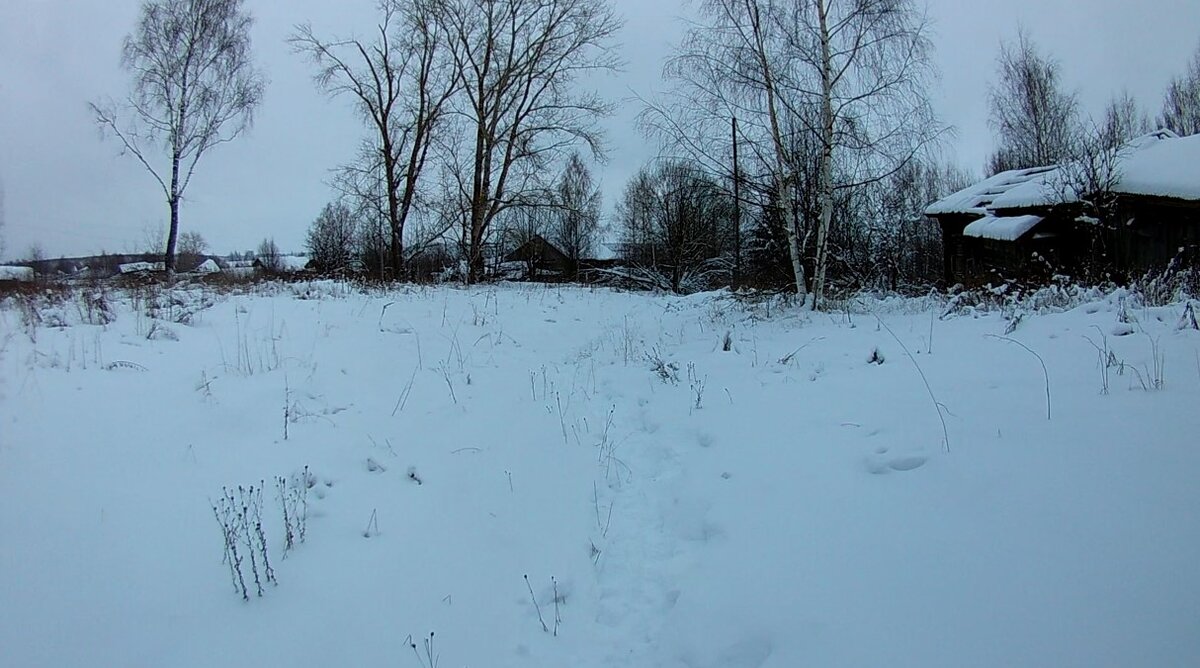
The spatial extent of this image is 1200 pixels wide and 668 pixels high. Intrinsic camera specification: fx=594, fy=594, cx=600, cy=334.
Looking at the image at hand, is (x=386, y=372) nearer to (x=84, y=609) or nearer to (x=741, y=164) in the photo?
Answer: (x=84, y=609)

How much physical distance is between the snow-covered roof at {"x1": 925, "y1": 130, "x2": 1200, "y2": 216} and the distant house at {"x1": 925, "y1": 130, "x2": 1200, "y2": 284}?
1 centimetres

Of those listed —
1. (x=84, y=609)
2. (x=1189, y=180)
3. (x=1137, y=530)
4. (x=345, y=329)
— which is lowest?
(x=84, y=609)

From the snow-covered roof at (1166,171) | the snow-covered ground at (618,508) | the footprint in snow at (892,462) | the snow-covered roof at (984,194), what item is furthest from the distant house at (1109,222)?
the footprint in snow at (892,462)

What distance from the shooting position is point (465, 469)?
4.11 metres

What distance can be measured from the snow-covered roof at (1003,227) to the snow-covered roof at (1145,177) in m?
0.32

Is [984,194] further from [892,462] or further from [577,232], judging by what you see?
[577,232]

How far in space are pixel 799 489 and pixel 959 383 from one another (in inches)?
71.1

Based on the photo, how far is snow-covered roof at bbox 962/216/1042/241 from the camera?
13.9 metres

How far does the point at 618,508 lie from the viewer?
3623 millimetres

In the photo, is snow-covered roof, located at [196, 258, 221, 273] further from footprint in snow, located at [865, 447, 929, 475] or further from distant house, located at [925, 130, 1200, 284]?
distant house, located at [925, 130, 1200, 284]

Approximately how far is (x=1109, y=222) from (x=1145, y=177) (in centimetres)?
112

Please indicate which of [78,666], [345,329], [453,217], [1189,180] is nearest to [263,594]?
[78,666]

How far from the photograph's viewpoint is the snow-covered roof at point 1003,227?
13.9 meters

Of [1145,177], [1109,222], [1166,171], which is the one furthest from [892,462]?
[1166,171]
